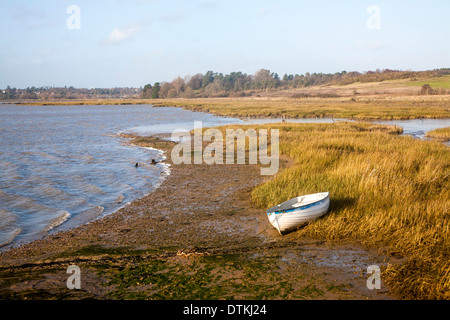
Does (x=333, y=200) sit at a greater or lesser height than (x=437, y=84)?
lesser

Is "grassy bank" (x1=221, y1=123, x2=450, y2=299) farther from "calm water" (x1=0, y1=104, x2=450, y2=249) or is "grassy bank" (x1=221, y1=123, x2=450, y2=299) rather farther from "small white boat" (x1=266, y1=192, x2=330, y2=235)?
"calm water" (x1=0, y1=104, x2=450, y2=249)

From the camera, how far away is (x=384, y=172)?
50.7 ft

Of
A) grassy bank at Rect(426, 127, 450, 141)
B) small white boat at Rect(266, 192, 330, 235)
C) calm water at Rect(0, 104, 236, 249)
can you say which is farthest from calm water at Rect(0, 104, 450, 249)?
grassy bank at Rect(426, 127, 450, 141)

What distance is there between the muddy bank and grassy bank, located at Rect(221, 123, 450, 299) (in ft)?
2.10

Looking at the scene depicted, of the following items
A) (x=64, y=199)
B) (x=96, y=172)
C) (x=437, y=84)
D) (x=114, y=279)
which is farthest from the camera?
(x=437, y=84)

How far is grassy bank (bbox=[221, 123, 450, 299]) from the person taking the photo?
8031 millimetres

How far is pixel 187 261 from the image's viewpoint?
9.40m

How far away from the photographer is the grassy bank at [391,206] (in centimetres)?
803

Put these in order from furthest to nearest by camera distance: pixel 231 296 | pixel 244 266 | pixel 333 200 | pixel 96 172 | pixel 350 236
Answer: pixel 96 172 < pixel 333 200 < pixel 350 236 < pixel 244 266 < pixel 231 296

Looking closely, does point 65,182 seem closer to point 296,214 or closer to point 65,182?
point 65,182

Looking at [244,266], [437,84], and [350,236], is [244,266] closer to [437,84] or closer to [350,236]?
[350,236]

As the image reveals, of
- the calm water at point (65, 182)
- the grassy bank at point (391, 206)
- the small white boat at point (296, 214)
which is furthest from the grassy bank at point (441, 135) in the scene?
the small white boat at point (296, 214)
